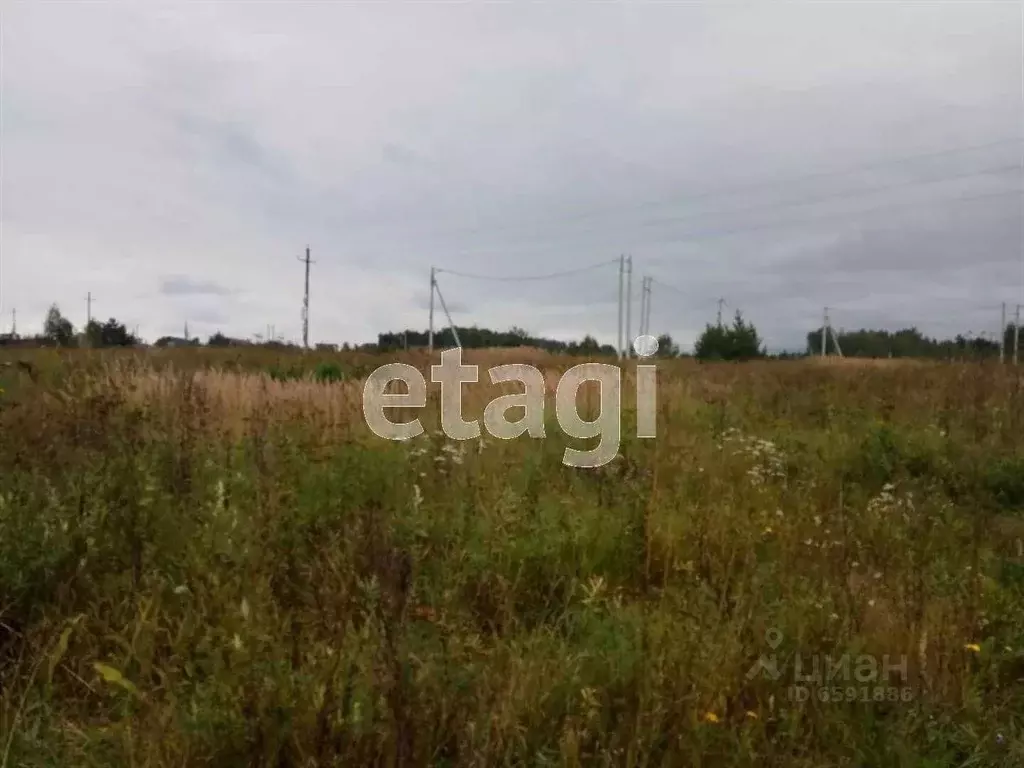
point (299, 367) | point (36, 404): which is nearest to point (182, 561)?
point (36, 404)

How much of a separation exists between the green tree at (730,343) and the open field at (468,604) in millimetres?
24794

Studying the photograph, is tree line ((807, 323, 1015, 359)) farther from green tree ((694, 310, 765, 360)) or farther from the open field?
the open field

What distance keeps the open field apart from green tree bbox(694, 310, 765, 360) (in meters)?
24.8

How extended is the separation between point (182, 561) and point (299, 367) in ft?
29.2

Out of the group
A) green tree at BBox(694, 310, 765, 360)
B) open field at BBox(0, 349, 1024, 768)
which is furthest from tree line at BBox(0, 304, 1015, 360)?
open field at BBox(0, 349, 1024, 768)

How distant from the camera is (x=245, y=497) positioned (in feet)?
10.6

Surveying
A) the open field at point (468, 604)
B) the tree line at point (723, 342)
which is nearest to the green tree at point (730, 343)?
the tree line at point (723, 342)

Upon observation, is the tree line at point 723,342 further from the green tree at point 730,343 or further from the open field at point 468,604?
the open field at point 468,604

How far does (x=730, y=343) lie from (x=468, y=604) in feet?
92.7

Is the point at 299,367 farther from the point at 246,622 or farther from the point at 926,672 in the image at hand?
the point at 926,672

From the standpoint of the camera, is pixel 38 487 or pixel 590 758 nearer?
pixel 590 758

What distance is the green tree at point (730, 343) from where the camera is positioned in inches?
1127

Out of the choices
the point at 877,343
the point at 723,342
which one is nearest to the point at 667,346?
the point at 723,342

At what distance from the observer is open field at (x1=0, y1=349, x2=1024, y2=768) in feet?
6.10
